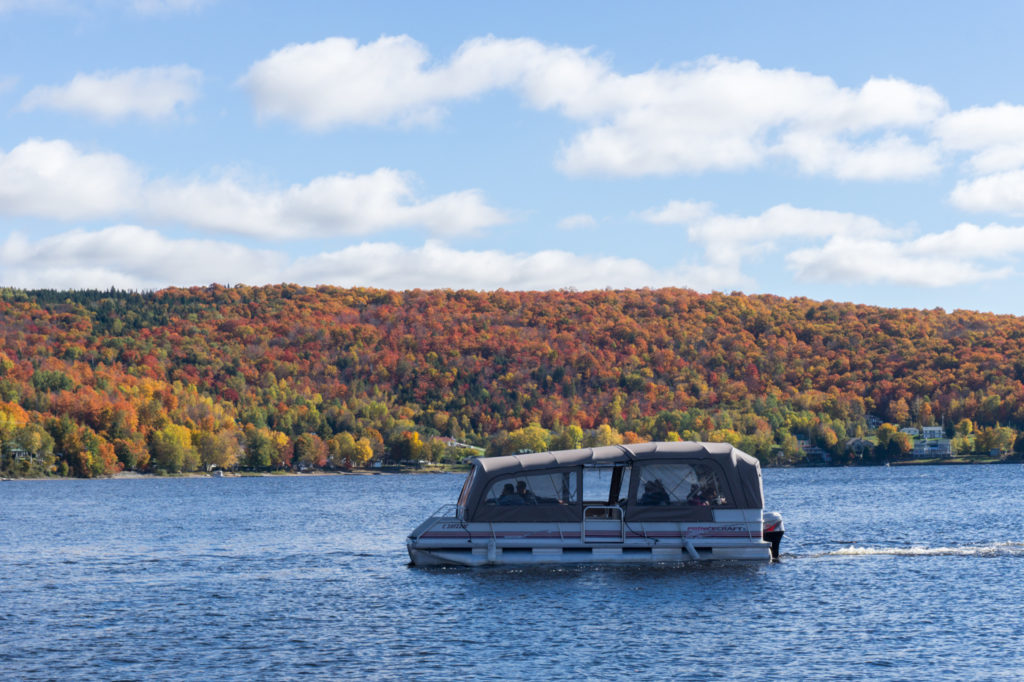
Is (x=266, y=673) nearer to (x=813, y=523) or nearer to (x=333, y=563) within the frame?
(x=333, y=563)

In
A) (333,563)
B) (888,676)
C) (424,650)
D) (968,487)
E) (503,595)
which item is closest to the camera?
(888,676)

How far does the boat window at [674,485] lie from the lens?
43219 mm

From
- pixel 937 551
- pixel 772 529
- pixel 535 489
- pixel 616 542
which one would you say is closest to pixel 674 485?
pixel 616 542

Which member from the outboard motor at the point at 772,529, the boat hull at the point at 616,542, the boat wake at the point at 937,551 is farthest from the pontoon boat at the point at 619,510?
the boat wake at the point at 937,551

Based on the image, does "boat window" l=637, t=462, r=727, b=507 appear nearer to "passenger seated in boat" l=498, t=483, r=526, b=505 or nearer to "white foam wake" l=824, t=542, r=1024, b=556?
"passenger seated in boat" l=498, t=483, r=526, b=505

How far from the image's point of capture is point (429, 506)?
98.7 m

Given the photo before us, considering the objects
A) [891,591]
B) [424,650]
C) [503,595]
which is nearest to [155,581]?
Result: [503,595]

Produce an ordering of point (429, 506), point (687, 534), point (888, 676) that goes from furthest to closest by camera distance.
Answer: point (429, 506), point (687, 534), point (888, 676)

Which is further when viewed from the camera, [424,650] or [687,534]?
[687,534]

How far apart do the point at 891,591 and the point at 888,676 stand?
13.3 metres

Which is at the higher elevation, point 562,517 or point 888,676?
point 562,517

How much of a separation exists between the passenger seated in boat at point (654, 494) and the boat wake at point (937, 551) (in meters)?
10.3

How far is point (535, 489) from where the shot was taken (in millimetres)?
→ 43500

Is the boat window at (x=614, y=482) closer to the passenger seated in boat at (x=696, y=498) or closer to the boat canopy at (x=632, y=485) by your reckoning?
the boat canopy at (x=632, y=485)
